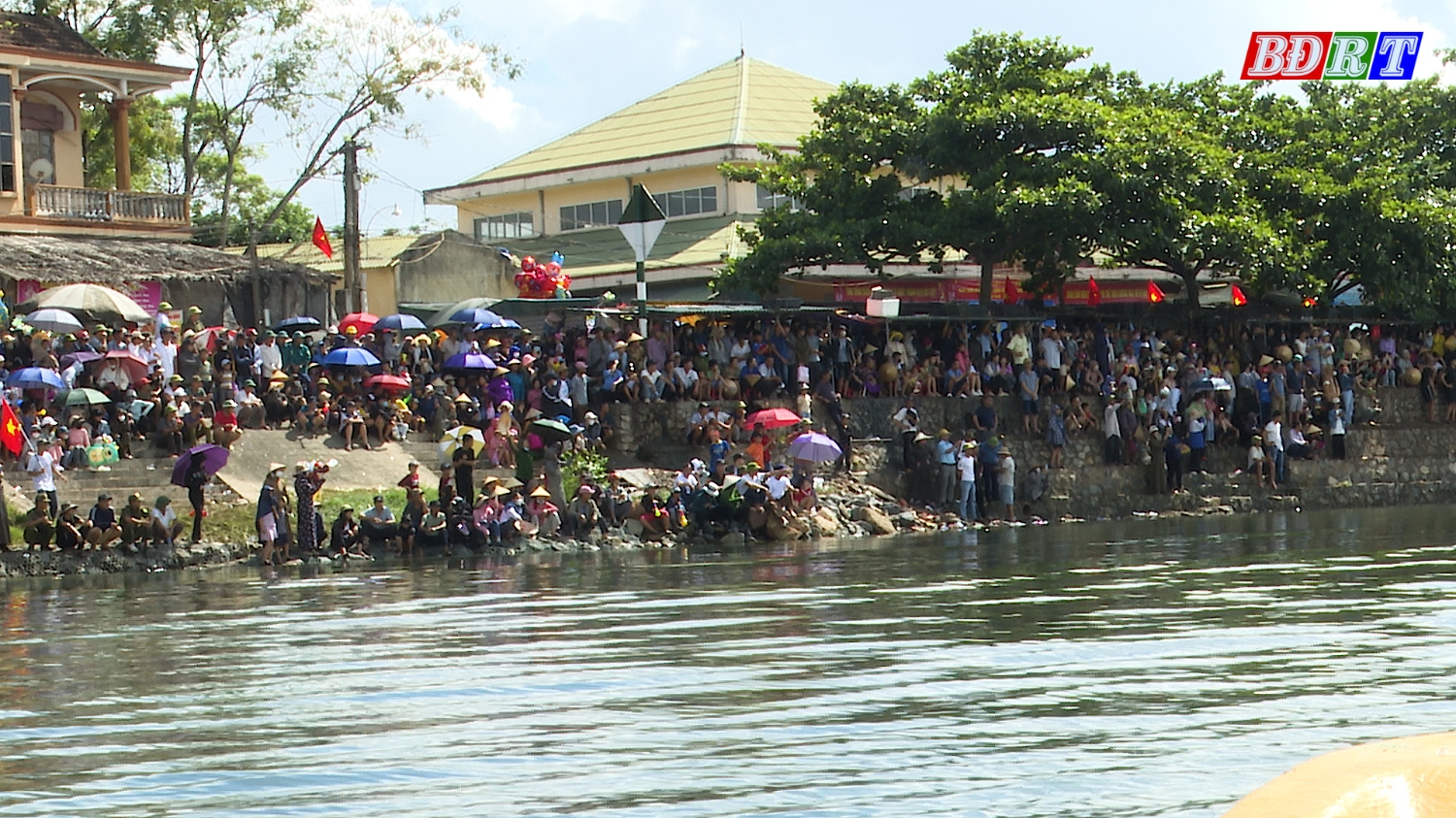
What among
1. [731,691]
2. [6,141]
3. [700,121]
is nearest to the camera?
[731,691]

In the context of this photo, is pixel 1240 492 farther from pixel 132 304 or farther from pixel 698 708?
pixel 698 708

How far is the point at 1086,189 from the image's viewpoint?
3456 cm

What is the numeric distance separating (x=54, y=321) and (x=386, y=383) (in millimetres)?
4909

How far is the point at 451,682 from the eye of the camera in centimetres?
1206

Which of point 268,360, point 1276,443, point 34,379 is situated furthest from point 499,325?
point 1276,443

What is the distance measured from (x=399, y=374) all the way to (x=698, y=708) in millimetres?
20235

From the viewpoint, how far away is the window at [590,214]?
4700cm

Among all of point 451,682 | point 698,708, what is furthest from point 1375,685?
point 451,682

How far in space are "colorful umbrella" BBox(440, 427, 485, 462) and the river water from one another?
21.4 ft

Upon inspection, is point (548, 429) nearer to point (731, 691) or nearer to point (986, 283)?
point (986, 283)

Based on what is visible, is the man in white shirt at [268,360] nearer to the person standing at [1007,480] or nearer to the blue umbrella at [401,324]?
the blue umbrella at [401,324]

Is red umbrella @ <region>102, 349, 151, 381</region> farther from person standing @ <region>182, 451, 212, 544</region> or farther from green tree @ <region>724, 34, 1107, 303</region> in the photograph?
green tree @ <region>724, 34, 1107, 303</region>

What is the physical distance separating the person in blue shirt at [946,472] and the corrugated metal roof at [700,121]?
1512 centimetres

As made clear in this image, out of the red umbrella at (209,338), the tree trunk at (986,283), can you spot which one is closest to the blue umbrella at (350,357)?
the red umbrella at (209,338)
